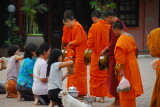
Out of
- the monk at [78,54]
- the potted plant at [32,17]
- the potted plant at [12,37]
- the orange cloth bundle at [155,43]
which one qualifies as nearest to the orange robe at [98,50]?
the monk at [78,54]

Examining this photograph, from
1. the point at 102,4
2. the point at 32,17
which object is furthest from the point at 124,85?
the point at 32,17

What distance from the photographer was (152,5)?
80.7 feet

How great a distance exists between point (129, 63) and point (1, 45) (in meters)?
17.2

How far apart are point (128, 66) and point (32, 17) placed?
1601 centimetres

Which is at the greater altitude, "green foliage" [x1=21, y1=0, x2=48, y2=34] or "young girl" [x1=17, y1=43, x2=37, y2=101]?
"green foliage" [x1=21, y1=0, x2=48, y2=34]

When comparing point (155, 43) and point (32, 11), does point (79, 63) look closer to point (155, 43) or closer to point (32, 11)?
point (155, 43)

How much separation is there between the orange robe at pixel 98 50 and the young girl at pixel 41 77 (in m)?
1.00

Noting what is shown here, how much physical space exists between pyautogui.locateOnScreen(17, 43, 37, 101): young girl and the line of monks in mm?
825

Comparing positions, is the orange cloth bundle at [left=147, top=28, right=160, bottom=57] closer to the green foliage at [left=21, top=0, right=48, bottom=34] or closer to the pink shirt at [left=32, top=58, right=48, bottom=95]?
the pink shirt at [left=32, top=58, right=48, bottom=95]

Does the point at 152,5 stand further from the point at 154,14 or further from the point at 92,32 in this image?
the point at 92,32

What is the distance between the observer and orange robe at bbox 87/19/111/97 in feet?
34.3

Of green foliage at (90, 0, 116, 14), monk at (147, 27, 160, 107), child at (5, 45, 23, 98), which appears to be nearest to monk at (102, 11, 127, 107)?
monk at (147, 27, 160, 107)

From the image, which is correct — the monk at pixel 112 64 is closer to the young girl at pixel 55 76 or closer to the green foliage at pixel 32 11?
the young girl at pixel 55 76

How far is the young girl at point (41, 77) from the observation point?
391 inches
